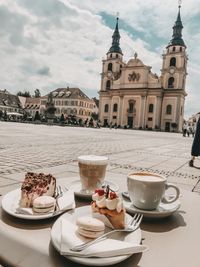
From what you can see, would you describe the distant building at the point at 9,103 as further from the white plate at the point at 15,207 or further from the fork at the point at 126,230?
the fork at the point at 126,230

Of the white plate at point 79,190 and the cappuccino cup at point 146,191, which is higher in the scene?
the cappuccino cup at point 146,191

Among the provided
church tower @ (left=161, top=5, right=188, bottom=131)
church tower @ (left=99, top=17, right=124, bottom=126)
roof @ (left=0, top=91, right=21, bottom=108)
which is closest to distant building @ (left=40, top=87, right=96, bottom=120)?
roof @ (left=0, top=91, right=21, bottom=108)

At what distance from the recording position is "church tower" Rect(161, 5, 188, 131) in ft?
171

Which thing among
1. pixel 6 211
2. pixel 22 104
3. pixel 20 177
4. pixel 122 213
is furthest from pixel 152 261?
pixel 22 104

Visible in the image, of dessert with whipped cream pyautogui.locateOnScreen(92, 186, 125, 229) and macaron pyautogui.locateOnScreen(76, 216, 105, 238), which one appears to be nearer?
macaron pyautogui.locateOnScreen(76, 216, 105, 238)

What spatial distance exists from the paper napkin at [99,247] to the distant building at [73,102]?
7390 centimetres

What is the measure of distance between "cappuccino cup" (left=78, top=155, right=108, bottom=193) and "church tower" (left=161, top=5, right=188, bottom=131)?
2060 inches

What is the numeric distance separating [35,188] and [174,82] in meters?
55.0

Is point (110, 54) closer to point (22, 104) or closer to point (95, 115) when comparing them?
point (95, 115)

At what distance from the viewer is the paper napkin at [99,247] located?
2.38ft

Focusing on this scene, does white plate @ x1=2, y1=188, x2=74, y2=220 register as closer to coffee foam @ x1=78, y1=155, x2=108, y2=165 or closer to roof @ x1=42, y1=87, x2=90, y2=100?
coffee foam @ x1=78, y1=155, x2=108, y2=165

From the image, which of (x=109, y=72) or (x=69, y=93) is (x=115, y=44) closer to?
(x=109, y=72)

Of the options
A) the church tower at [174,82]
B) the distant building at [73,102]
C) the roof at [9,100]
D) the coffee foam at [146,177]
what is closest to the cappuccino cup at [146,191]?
the coffee foam at [146,177]

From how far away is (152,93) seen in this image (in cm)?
5353
